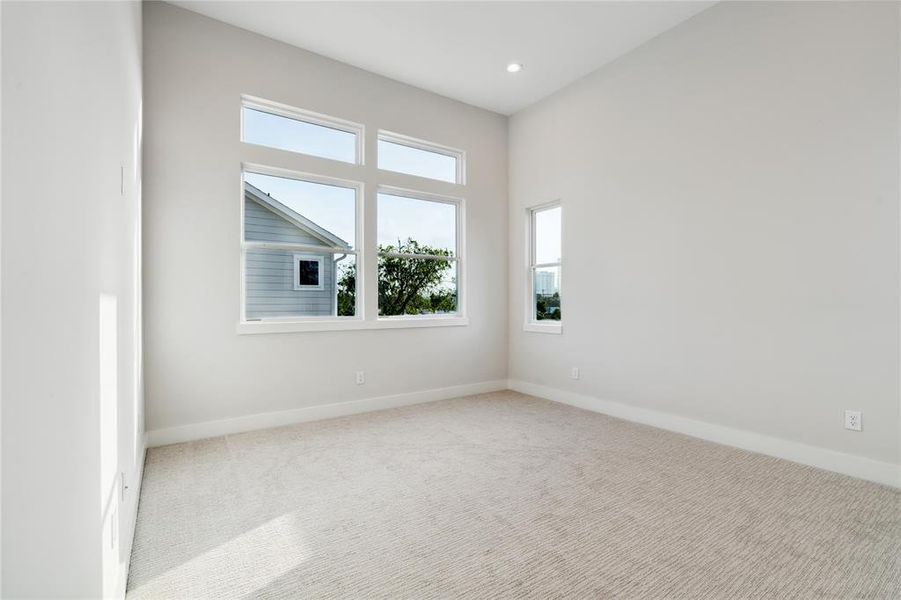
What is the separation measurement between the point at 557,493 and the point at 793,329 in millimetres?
1927

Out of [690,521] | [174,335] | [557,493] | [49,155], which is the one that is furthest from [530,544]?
[174,335]

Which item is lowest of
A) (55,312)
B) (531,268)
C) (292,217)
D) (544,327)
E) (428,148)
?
(544,327)

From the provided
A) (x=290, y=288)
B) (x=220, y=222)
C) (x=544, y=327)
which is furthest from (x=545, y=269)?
(x=220, y=222)

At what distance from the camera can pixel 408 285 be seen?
14.8 feet

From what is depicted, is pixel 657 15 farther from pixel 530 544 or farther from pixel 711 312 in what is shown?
pixel 530 544

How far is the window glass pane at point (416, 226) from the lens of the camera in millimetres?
4367

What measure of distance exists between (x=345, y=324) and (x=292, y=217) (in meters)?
1.04

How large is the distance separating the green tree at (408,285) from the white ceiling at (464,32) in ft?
5.58

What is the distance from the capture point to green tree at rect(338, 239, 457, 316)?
13.5 feet

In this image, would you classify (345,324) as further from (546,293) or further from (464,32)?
(464,32)

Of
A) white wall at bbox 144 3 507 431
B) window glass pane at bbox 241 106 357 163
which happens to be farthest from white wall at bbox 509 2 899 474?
window glass pane at bbox 241 106 357 163

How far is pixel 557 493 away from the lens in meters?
2.33

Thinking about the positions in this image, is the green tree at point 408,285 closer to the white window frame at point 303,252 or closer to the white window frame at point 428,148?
the white window frame at point 303,252

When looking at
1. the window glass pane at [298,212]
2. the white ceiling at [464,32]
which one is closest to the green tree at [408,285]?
the window glass pane at [298,212]
